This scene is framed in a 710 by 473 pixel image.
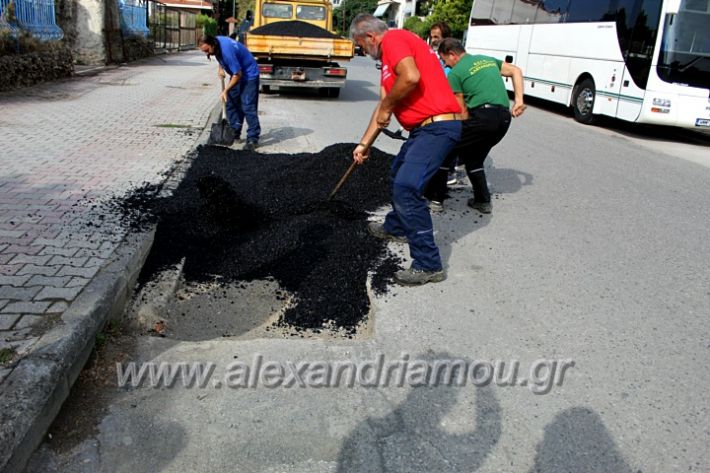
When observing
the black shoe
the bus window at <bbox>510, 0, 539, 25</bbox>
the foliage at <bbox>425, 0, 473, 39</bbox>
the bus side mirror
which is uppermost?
the foliage at <bbox>425, 0, 473, 39</bbox>

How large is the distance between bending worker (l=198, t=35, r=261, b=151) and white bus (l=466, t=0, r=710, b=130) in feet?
25.0

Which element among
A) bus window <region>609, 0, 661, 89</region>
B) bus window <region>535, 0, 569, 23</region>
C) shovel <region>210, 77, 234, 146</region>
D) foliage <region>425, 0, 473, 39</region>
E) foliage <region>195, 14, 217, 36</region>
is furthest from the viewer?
foliage <region>195, 14, 217, 36</region>

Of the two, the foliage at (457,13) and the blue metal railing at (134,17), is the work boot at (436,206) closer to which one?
the blue metal railing at (134,17)

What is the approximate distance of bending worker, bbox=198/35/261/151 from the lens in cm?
814

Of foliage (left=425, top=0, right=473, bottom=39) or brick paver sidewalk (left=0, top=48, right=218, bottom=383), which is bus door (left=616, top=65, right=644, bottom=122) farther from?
foliage (left=425, top=0, right=473, bottom=39)

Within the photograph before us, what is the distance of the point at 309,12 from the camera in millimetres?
16500

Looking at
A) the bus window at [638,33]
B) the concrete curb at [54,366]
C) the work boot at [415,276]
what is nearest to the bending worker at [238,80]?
the concrete curb at [54,366]

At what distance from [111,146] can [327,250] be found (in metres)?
4.84

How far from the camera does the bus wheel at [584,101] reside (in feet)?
44.6

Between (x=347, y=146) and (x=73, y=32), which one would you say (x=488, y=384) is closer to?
(x=347, y=146)

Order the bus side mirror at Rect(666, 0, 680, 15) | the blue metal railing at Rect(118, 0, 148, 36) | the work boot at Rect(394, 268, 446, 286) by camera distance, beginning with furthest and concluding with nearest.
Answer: the blue metal railing at Rect(118, 0, 148, 36) → the bus side mirror at Rect(666, 0, 680, 15) → the work boot at Rect(394, 268, 446, 286)

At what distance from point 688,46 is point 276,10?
1021 cm

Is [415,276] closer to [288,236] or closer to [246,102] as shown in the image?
[288,236]

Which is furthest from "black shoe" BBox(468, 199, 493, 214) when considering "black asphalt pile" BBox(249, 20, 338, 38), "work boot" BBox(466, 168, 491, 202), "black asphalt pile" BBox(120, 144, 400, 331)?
"black asphalt pile" BBox(249, 20, 338, 38)
